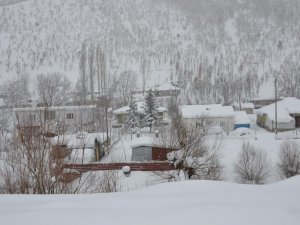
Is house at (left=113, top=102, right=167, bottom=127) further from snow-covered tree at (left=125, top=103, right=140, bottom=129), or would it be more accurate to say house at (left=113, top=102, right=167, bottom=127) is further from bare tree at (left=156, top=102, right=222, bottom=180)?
bare tree at (left=156, top=102, right=222, bottom=180)

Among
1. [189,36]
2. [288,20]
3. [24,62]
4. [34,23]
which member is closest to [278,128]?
[24,62]

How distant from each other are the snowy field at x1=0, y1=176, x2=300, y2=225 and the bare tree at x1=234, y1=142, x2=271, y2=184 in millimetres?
9771

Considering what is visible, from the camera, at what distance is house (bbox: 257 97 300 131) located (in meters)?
27.6

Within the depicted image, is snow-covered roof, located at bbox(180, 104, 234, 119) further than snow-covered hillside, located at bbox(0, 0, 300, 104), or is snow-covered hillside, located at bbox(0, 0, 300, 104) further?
snow-covered hillside, located at bbox(0, 0, 300, 104)

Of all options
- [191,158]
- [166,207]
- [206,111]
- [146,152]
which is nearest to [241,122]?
[206,111]

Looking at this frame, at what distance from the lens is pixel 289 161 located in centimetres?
1341

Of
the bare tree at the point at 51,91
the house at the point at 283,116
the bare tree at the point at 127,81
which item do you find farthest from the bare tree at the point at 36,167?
the bare tree at the point at 127,81

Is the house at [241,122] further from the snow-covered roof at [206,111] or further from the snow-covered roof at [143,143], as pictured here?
the snow-covered roof at [143,143]

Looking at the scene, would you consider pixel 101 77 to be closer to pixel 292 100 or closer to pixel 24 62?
pixel 24 62

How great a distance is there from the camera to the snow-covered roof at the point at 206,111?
2853cm

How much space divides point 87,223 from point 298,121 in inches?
1260

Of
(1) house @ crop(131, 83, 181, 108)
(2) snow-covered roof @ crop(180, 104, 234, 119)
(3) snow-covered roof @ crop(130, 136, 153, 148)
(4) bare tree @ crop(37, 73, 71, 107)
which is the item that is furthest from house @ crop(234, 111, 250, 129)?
(1) house @ crop(131, 83, 181, 108)

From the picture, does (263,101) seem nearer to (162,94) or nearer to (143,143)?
(162,94)

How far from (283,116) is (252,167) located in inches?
676
